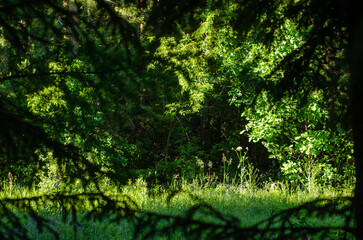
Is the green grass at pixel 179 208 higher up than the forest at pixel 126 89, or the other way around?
the forest at pixel 126 89

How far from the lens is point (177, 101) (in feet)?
35.6

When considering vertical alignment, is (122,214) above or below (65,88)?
below

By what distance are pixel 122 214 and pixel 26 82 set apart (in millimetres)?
1370

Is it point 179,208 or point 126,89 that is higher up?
point 126,89

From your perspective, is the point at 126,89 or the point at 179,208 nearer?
the point at 126,89

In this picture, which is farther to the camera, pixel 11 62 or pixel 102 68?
pixel 11 62

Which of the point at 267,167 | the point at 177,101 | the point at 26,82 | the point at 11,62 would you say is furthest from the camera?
the point at 267,167

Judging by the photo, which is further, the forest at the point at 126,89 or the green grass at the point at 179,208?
the green grass at the point at 179,208

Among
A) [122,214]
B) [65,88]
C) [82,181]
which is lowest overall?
[122,214]

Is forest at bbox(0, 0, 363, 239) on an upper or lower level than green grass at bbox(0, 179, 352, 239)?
upper

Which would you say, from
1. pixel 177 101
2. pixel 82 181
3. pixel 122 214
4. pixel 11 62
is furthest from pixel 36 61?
pixel 177 101

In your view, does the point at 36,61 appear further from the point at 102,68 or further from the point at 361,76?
the point at 361,76

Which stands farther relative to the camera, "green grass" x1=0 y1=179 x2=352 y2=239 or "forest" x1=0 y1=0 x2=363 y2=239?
"green grass" x1=0 y1=179 x2=352 y2=239

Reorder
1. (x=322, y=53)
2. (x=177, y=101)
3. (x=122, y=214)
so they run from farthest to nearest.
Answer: (x=177, y=101)
(x=322, y=53)
(x=122, y=214)
